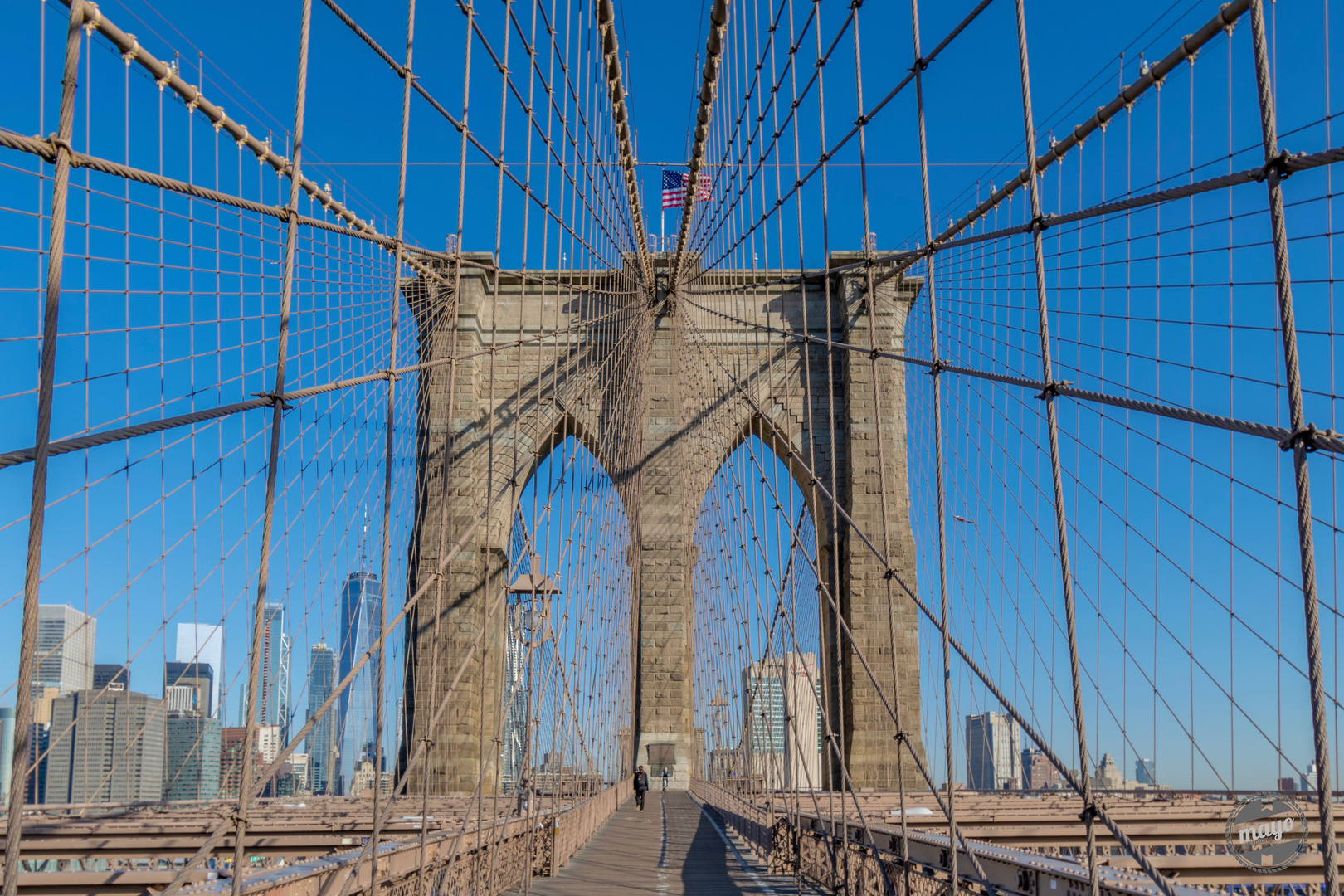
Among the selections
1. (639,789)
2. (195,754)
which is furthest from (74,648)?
(639,789)

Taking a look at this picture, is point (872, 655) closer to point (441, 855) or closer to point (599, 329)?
point (599, 329)

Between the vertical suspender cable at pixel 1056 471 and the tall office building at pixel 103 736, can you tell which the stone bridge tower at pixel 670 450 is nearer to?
the tall office building at pixel 103 736

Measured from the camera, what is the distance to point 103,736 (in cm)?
977

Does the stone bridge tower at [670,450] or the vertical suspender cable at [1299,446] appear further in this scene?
the stone bridge tower at [670,450]

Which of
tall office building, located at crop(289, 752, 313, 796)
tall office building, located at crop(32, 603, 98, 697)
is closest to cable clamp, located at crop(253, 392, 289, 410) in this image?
tall office building, located at crop(32, 603, 98, 697)

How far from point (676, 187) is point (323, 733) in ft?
78.2

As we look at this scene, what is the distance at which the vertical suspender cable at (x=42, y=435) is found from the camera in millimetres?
1827

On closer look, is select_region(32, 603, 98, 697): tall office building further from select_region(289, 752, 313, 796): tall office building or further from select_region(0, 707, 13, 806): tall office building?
select_region(289, 752, 313, 796): tall office building

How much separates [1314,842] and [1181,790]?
17.0 ft

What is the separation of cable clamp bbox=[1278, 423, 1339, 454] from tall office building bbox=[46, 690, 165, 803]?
5219 millimetres

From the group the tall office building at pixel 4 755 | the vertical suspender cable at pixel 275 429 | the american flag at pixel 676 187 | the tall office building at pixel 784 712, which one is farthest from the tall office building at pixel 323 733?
the american flag at pixel 676 187

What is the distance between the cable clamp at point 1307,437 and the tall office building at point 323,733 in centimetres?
525

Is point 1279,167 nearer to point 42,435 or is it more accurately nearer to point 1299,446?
point 1299,446

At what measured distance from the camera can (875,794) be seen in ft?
33.8
